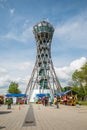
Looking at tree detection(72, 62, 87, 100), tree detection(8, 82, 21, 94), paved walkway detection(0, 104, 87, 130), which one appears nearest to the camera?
paved walkway detection(0, 104, 87, 130)

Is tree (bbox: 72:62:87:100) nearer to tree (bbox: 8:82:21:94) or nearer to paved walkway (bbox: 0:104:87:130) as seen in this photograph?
tree (bbox: 8:82:21:94)

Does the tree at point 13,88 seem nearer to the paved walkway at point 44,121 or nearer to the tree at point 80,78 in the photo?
the tree at point 80,78

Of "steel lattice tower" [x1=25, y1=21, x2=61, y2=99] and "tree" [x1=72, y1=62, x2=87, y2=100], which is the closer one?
"tree" [x1=72, y1=62, x2=87, y2=100]

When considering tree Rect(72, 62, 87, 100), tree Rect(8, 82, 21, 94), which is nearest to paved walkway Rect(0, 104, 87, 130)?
tree Rect(72, 62, 87, 100)

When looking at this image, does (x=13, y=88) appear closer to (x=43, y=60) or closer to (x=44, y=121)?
(x=43, y=60)

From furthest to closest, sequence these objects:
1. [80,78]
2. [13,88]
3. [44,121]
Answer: [13,88] < [80,78] < [44,121]

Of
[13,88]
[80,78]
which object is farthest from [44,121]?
[13,88]

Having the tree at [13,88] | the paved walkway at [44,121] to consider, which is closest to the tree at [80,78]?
the tree at [13,88]

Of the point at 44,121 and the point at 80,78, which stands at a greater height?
the point at 80,78

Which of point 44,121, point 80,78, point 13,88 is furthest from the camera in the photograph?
point 13,88

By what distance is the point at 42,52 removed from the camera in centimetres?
12100

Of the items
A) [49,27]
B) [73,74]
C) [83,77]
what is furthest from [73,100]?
[49,27]

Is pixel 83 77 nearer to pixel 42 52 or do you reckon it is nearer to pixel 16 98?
pixel 16 98

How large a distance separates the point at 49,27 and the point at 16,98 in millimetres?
55164
